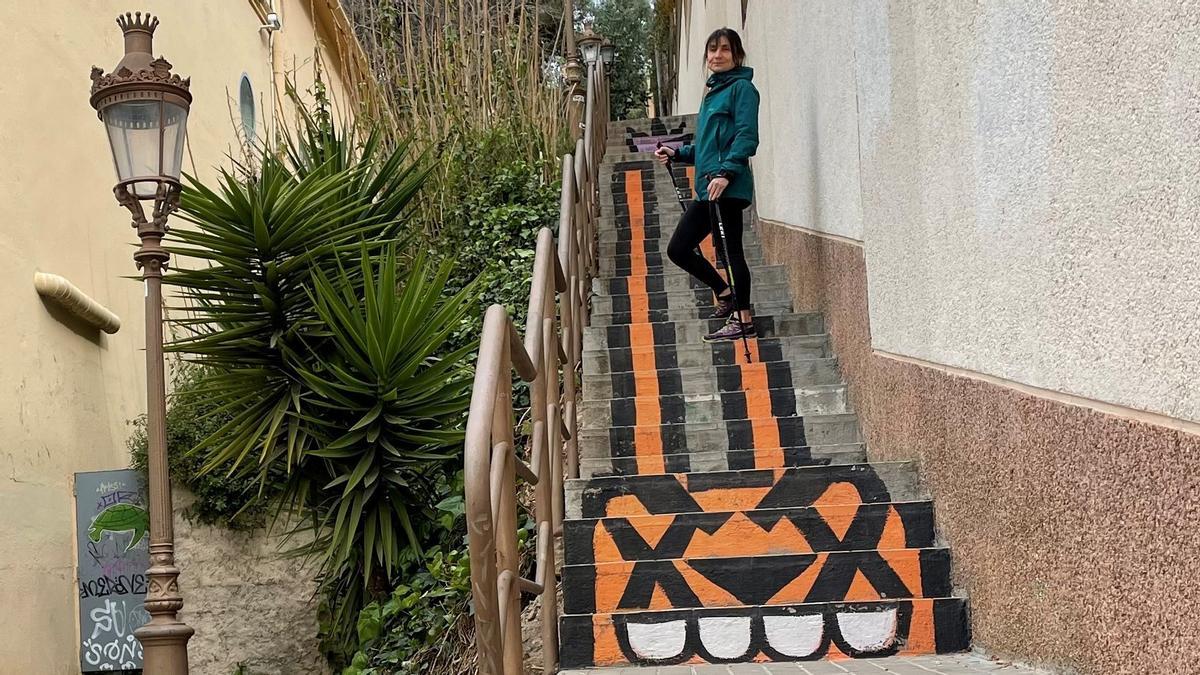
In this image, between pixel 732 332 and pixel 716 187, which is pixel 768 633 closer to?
pixel 732 332

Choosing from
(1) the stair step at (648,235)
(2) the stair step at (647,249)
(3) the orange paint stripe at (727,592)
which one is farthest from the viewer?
(1) the stair step at (648,235)

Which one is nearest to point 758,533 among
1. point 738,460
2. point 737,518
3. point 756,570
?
point 737,518

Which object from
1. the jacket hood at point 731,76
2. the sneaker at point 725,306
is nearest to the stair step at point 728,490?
the sneaker at point 725,306

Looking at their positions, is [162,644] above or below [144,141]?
below

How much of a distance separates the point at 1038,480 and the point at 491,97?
6446mm

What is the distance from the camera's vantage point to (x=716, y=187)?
588 cm

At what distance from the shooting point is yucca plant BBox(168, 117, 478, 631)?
202 inches

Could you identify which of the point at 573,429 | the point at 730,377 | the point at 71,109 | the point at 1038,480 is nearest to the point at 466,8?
the point at 71,109

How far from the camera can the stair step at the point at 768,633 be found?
3.61 metres

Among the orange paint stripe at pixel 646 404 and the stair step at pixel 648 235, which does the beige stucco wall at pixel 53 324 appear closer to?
→ the orange paint stripe at pixel 646 404

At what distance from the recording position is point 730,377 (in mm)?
5762

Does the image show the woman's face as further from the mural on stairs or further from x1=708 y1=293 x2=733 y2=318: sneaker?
the mural on stairs

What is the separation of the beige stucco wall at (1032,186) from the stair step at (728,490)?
46 cm

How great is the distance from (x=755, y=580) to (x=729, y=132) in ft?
9.41
